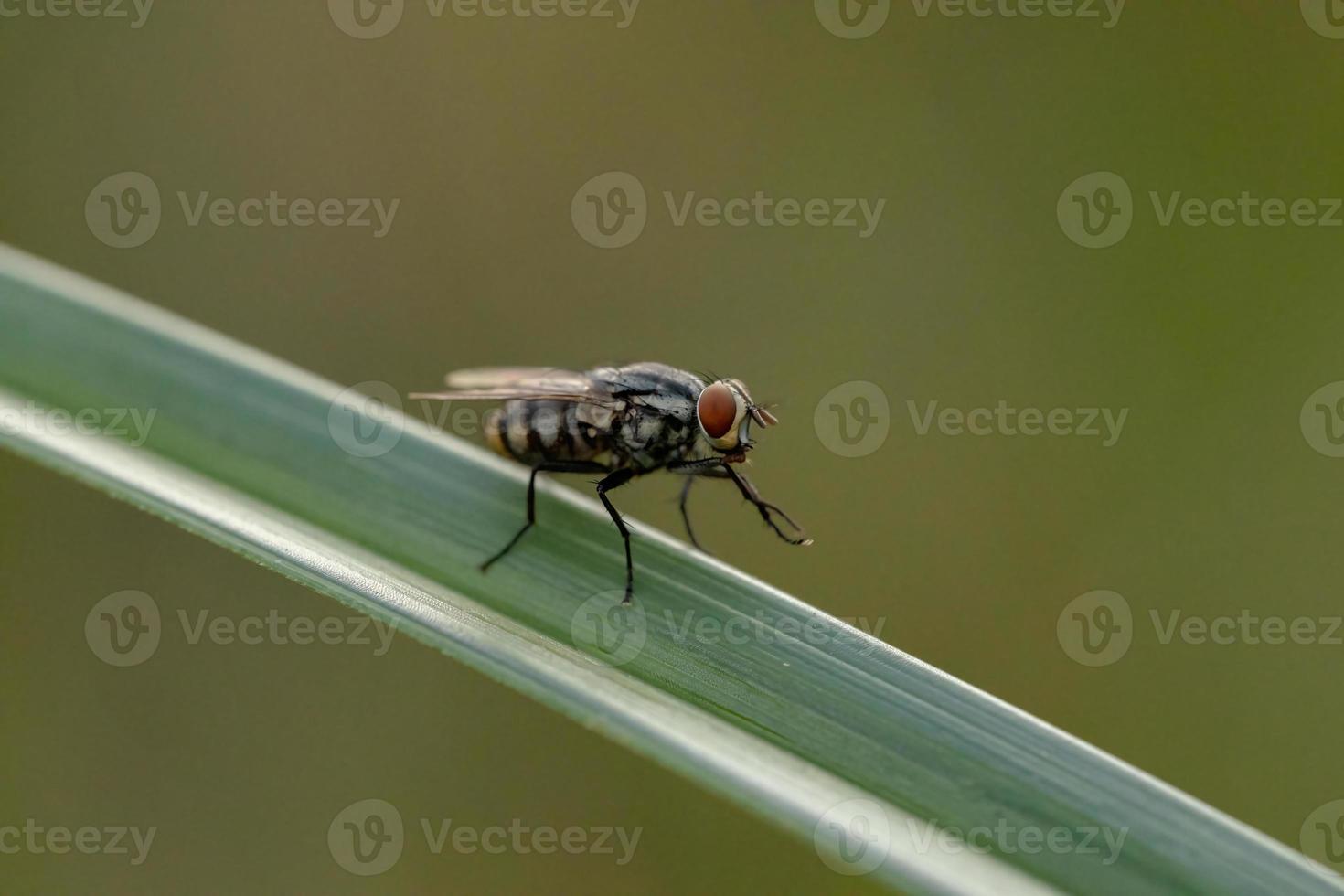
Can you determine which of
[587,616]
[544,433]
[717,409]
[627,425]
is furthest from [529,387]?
[587,616]

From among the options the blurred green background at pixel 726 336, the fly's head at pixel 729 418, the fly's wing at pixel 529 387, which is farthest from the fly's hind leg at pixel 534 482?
the blurred green background at pixel 726 336

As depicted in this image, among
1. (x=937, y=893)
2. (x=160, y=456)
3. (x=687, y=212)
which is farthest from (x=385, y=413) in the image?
(x=687, y=212)

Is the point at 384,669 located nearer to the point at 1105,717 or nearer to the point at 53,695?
the point at 53,695

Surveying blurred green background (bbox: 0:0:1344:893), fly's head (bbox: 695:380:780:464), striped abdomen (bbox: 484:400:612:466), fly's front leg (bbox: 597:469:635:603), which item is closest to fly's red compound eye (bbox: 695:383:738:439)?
fly's head (bbox: 695:380:780:464)

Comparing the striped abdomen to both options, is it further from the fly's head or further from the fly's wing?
the fly's head

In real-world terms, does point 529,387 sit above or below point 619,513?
above

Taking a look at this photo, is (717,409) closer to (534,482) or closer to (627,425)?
(627,425)

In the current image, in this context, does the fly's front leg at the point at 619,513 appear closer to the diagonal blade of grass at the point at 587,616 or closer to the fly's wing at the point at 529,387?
the diagonal blade of grass at the point at 587,616
